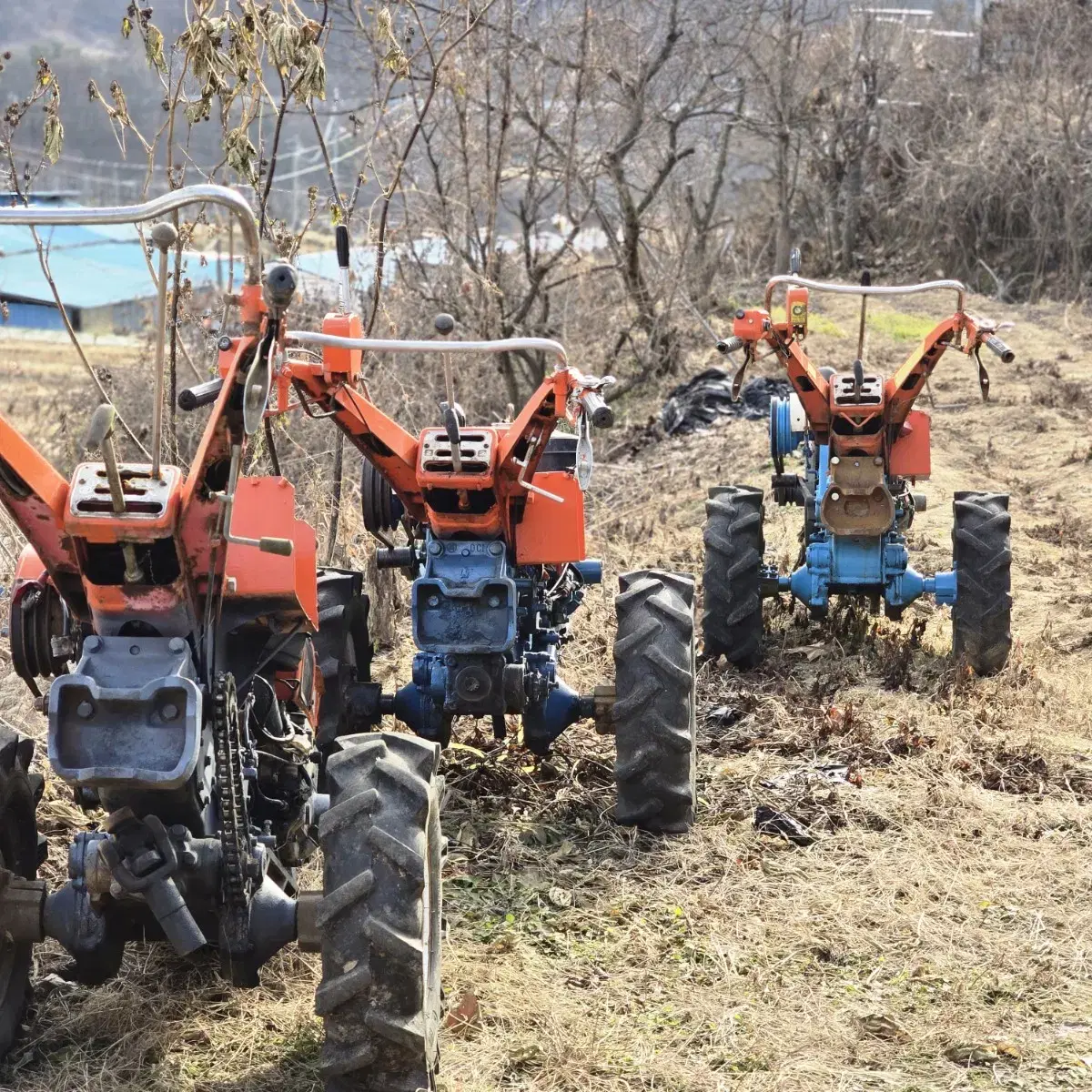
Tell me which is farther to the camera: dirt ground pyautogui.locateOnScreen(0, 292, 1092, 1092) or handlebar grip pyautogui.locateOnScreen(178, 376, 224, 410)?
dirt ground pyautogui.locateOnScreen(0, 292, 1092, 1092)

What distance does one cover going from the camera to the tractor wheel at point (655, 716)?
Answer: 5738 millimetres

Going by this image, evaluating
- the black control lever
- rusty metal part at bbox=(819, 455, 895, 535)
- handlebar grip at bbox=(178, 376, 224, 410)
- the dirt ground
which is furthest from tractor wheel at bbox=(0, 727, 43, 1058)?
rusty metal part at bbox=(819, 455, 895, 535)

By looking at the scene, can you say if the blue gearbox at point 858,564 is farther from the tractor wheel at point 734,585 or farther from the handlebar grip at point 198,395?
the handlebar grip at point 198,395

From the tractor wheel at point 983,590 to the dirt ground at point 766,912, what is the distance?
200 mm

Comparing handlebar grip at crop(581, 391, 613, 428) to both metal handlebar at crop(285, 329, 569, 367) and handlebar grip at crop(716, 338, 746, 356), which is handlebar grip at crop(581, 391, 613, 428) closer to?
metal handlebar at crop(285, 329, 569, 367)

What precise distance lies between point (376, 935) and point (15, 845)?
1202mm

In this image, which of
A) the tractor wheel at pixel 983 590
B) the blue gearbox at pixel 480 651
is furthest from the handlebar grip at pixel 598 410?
the tractor wheel at pixel 983 590

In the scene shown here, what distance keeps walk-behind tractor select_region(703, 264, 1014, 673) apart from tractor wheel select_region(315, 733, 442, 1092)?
4147 mm

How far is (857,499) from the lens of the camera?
7910mm

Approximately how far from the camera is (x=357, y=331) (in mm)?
6133

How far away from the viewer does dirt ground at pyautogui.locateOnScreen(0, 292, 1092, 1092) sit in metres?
4.32

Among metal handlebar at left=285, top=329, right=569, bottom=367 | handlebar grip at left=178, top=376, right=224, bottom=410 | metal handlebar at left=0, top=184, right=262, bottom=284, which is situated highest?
metal handlebar at left=0, top=184, right=262, bottom=284

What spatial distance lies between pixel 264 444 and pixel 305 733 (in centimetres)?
382

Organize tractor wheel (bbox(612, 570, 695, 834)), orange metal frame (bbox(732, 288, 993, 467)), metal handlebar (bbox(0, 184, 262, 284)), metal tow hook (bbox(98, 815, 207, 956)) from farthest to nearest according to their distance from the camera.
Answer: orange metal frame (bbox(732, 288, 993, 467)), tractor wheel (bbox(612, 570, 695, 834)), metal tow hook (bbox(98, 815, 207, 956)), metal handlebar (bbox(0, 184, 262, 284))
